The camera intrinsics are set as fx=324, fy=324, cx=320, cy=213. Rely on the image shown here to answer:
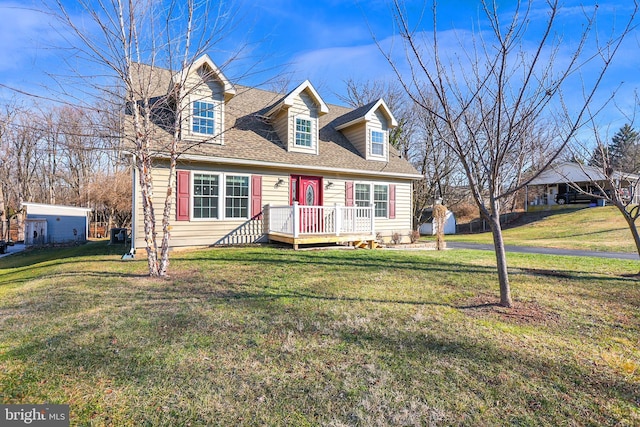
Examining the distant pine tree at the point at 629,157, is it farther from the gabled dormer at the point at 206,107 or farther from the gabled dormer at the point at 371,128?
the gabled dormer at the point at 206,107

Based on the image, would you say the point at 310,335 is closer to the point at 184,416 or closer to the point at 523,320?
the point at 184,416

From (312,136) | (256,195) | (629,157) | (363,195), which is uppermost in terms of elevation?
(312,136)

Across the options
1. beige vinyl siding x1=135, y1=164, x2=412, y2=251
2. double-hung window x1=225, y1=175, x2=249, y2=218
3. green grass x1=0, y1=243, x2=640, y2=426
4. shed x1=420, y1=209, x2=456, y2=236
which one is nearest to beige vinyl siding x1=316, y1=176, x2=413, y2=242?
beige vinyl siding x1=135, y1=164, x2=412, y2=251

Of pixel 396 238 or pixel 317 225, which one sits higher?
pixel 317 225

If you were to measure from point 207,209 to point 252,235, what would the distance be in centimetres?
169

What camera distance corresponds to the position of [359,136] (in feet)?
44.2

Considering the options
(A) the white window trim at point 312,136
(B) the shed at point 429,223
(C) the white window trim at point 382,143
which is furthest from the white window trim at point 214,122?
(B) the shed at point 429,223

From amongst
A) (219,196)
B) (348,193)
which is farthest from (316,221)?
(219,196)

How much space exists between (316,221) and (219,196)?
315cm

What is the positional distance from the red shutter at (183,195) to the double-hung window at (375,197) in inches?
241

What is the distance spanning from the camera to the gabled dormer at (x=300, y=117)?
11.5 m

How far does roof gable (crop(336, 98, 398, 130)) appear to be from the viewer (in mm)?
12938

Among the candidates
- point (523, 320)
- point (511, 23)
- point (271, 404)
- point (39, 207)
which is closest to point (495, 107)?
point (511, 23)

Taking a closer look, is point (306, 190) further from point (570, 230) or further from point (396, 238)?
point (570, 230)
